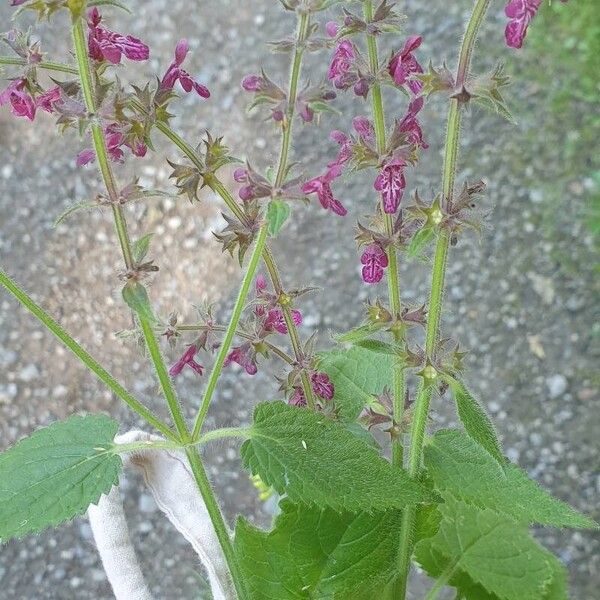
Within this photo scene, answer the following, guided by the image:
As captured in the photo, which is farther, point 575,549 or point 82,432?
point 575,549

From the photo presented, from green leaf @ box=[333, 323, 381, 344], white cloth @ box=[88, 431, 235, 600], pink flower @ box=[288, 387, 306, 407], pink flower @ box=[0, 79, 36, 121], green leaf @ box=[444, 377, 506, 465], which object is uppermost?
pink flower @ box=[0, 79, 36, 121]

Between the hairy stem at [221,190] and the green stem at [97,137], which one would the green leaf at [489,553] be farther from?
the green stem at [97,137]

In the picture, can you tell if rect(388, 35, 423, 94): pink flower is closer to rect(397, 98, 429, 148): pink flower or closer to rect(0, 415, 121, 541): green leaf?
rect(397, 98, 429, 148): pink flower

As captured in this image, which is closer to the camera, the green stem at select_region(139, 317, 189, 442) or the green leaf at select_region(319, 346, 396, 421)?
the green stem at select_region(139, 317, 189, 442)

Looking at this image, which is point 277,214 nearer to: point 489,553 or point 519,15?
point 519,15

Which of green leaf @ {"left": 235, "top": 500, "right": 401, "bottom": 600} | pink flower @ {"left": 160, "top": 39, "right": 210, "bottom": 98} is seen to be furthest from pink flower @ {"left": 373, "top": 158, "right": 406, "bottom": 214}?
green leaf @ {"left": 235, "top": 500, "right": 401, "bottom": 600}

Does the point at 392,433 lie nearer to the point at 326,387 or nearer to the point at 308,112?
the point at 326,387

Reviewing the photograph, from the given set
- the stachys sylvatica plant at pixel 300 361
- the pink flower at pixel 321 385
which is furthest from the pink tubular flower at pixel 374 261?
the pink flower at pixel 321 385

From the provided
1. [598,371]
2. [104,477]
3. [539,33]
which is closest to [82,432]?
[104,477]
